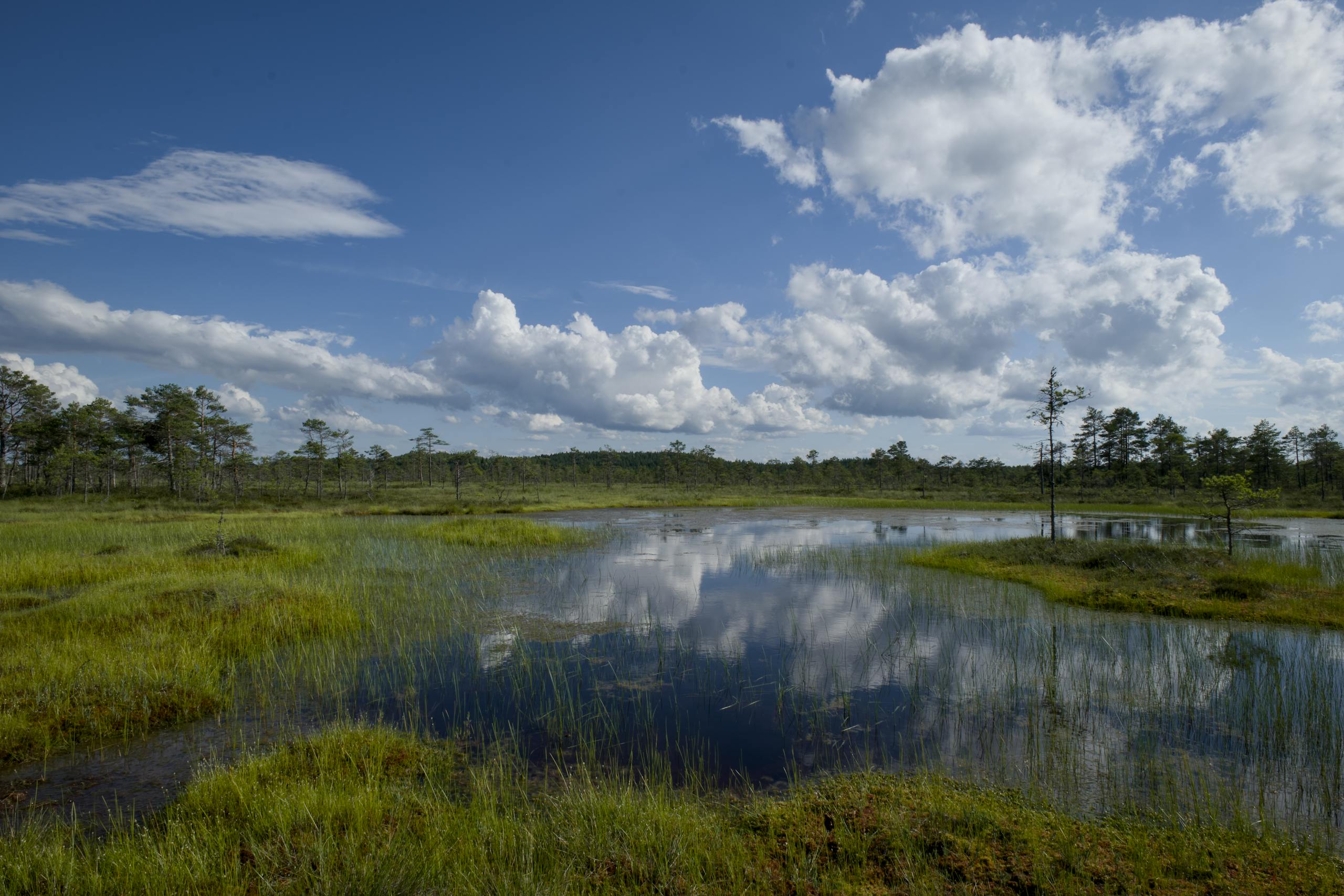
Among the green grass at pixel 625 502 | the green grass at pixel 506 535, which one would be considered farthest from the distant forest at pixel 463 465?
the green grass at pixel 506 535

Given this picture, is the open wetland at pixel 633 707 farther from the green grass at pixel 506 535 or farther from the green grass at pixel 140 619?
the green grass at pixel 506 535

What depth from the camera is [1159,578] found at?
14555mm

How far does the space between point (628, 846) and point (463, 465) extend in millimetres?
74878

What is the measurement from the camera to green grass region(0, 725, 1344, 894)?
3.86 meters

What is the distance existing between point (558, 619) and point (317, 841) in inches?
332

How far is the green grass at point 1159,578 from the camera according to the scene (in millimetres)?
11984

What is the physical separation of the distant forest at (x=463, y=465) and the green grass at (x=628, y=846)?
71.3 ft

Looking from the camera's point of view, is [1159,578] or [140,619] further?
[1159,578]

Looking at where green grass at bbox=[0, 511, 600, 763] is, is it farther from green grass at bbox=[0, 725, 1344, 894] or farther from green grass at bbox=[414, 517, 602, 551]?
green grass at bbox=[0, 725, 1344, 894]

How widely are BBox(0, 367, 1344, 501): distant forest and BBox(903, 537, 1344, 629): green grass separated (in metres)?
6.75

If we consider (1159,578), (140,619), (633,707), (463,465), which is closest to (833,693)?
(633,707)

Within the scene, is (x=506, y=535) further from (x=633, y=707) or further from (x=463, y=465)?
(x=463, y=465)

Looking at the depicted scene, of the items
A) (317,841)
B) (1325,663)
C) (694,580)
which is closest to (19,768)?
(317,841)

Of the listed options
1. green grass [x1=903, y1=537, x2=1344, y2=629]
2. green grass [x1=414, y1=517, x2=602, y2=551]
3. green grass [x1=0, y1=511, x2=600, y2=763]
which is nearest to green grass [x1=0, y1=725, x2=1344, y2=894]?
green grass [x1=0, y1=511, x2=600, y2=763]
